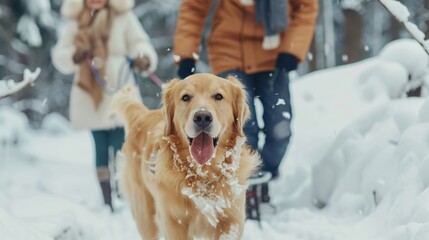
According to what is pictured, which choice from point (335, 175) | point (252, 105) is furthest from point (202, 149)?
point (335, 175)

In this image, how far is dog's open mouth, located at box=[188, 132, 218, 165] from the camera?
331 cm

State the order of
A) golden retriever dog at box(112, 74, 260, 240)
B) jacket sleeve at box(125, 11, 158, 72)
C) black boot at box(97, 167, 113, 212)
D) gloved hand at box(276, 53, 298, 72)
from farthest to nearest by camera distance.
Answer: jacket sleeve at box(125, 11, 158, 72) < black boot at box(97, 167, 113, 212) < gloved hand at box(276, 53, 298, 72) < golden retriever dog at box(112, 74, 260, 240)

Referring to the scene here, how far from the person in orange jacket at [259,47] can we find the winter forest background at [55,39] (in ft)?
24.5

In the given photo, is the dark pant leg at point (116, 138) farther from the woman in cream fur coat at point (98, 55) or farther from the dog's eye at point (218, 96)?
the dog's eye at point (218, 96)

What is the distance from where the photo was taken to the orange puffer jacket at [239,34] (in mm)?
4898

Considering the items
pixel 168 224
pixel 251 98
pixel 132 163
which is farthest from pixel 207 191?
pixel 251 98

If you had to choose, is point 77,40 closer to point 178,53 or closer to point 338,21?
point 178,53

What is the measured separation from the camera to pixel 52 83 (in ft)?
74.3

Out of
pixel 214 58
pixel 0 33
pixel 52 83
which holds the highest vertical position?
pixel 214 58

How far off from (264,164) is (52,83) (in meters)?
18.6

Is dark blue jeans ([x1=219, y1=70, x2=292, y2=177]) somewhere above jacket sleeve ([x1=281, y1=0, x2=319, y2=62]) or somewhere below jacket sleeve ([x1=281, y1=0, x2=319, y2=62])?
below

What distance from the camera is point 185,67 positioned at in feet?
15.9

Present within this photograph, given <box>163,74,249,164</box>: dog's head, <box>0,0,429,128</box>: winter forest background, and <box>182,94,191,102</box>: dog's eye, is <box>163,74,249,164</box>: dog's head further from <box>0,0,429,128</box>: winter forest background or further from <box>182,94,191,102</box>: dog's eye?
<box>0,0,429,128</box>: winter forest background

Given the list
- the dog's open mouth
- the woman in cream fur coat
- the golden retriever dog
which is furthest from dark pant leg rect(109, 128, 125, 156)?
the dog's open mouth
